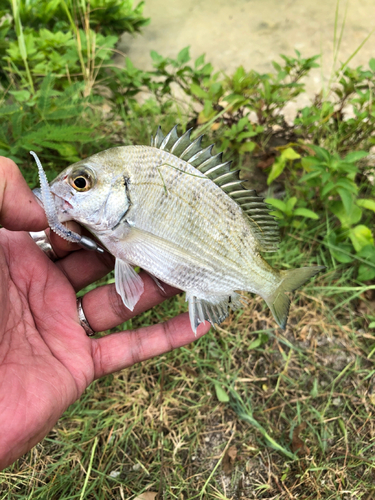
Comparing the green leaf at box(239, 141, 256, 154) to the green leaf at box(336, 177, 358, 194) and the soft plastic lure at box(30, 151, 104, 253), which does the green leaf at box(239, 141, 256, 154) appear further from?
the soft plastic lure at box(30, 151, 104, 253)

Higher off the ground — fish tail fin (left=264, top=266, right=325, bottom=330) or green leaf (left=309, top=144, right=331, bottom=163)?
green leaf (left=309, top=144, right=331, bottom=163)

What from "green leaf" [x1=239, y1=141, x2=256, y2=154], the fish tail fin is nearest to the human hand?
the fish tail fin

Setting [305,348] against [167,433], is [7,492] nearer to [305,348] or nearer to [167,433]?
[167,433]

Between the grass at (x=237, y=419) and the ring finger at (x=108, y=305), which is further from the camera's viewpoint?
the grass at (x=237, y=419)

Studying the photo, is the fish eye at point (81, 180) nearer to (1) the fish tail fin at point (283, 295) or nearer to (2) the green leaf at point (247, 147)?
(1) the fish tail fin at point (283, 295)

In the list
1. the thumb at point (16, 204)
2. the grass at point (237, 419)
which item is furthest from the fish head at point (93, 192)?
the grass at point (237, 419)

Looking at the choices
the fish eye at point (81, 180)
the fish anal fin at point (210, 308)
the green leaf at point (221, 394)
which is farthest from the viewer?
the green leaf at point (221, 394)

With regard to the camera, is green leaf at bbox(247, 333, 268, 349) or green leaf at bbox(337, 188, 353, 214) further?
green leaf at bbox(247, 333, 268, 349)
